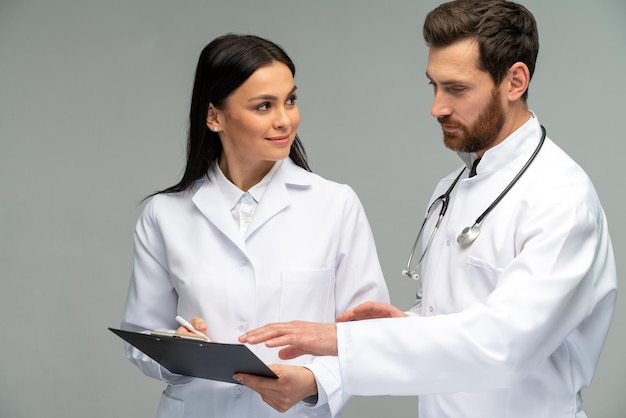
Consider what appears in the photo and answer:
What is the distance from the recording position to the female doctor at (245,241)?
2691mm

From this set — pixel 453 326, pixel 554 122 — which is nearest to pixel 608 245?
pixel 453 326

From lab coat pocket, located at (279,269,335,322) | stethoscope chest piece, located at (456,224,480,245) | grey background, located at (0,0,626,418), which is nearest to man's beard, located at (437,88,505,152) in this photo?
stethoscope chest piece, located at (456,224,480,245)

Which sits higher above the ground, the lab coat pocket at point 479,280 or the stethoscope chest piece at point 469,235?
the stethoscope chest piece at point 469,235

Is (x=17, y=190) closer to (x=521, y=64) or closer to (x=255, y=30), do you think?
(x=255, y=30)

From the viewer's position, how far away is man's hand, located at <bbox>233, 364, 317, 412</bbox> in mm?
2430

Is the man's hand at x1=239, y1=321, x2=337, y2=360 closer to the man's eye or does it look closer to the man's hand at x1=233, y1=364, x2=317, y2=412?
the man's hand at x1=233, y1=364, x2=317, y2=412

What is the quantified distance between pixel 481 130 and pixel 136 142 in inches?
A: 100

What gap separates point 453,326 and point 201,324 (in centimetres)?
76

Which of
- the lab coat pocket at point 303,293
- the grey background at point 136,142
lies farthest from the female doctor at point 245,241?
the grey background at point 136,142

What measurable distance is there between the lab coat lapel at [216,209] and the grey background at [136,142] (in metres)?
1.76

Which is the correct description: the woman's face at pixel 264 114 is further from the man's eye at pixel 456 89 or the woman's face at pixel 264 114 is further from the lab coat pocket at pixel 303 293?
the man's eye at pixel 456 89

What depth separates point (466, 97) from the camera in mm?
2449

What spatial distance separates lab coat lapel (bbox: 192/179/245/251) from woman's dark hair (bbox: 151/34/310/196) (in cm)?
6

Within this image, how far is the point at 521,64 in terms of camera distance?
242cm
